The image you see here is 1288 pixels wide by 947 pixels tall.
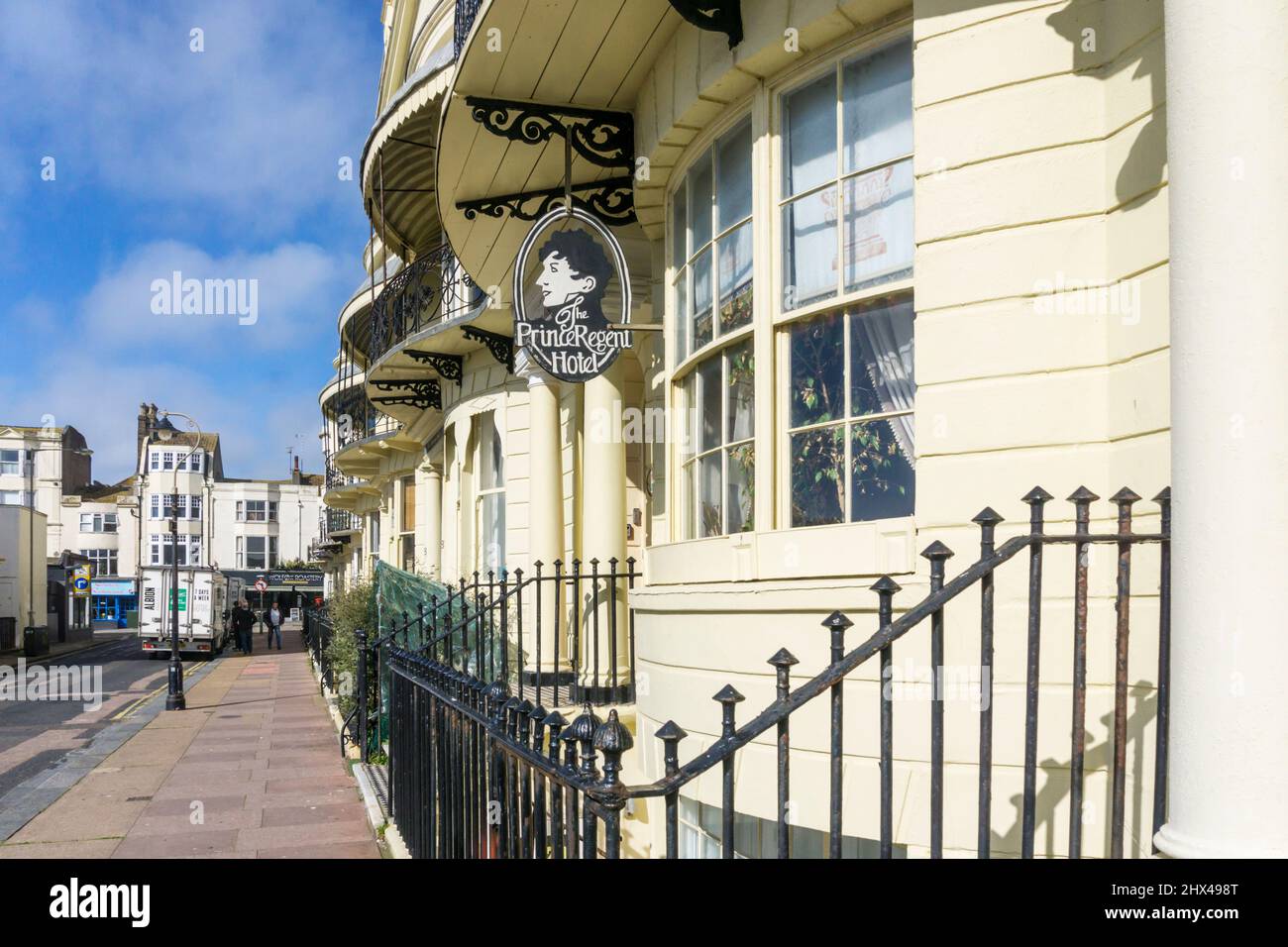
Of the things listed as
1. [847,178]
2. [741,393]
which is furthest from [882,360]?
[741,393]

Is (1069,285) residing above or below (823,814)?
above

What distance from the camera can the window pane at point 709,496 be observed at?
561 centimetres

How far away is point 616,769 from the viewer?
3031mm

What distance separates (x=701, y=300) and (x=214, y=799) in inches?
296

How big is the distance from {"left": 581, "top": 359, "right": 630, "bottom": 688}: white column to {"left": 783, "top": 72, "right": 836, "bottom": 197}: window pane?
4933 millimetres

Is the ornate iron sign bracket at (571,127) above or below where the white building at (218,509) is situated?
above

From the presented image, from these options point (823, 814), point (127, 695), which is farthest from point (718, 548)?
point (127, 695)

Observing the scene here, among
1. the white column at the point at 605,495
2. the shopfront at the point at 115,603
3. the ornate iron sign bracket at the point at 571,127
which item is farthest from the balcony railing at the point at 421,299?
the shopfront at the point at 115,603

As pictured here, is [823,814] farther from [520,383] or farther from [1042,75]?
[520,383]

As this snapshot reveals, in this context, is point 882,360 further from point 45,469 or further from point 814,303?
point 45,469

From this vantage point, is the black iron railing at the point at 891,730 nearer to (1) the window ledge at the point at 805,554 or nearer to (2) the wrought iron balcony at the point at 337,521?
(1) the window ledge at the point at 805,554

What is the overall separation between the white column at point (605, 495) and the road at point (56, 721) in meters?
6.56

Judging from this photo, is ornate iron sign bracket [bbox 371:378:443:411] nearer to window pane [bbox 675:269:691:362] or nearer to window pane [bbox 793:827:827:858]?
window pane [bbox 675:269:691:362]
